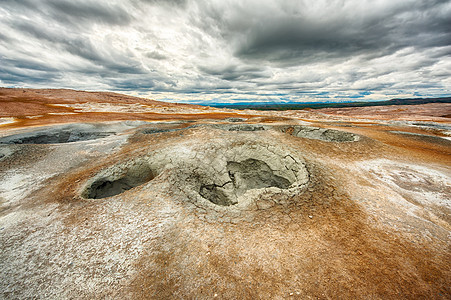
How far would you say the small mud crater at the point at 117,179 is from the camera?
9.67 m

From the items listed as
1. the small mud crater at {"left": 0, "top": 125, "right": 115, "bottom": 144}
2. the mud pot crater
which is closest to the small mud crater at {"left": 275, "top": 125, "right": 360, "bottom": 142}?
the mud pot crater

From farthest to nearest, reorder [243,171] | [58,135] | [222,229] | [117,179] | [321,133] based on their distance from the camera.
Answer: [58,135] < [321,133] < [243,171] < [117,179] < [222,229]

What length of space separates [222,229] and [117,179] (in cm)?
774

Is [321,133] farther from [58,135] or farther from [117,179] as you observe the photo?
[58,135]

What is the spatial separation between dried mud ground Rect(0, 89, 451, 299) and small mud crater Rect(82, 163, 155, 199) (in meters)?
0.06

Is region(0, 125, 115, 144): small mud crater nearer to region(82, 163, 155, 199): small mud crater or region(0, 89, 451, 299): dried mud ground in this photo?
region(0, 89, 451, 299): dried mud ground

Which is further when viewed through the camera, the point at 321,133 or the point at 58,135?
the point at 58,135

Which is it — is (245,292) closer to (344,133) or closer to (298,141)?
(298,141)

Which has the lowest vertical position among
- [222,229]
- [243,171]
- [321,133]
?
[243,171]

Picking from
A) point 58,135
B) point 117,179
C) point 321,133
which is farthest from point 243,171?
point 58,135

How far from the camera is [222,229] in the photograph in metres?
6.02

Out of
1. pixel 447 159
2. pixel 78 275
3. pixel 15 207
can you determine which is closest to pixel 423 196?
pixel 447 159

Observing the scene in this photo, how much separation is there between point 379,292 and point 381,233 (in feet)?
7.90

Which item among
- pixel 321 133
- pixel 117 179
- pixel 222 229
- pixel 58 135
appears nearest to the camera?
pixel 222 229
